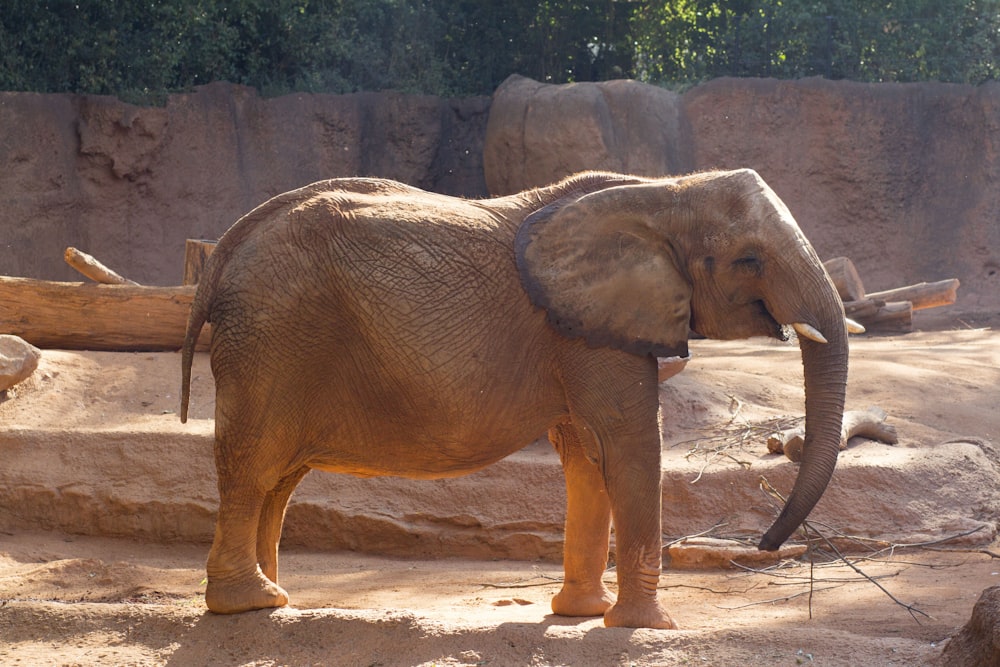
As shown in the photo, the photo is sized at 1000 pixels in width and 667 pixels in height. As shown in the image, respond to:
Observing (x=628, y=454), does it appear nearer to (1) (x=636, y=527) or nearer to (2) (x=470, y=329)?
(1) (x=636, y=527)

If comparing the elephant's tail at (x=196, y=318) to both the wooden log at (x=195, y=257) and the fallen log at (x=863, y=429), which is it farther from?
the wooden log at (x=195, y=257)

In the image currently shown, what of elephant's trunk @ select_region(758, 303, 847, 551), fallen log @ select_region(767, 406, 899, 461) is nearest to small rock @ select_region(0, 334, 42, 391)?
fallen log @ select_region(767, 406, 899, 461)

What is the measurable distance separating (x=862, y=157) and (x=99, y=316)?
11.7 meters

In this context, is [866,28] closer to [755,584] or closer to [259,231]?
[755,584]

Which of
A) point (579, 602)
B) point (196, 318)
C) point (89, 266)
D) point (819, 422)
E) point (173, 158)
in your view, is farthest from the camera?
point (173, 158)

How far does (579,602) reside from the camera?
578cm

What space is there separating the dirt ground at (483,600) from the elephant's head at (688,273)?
3.20 ft

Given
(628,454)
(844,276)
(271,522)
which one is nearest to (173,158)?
(844,276)

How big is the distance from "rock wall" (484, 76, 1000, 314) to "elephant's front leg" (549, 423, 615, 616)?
36.9 ft

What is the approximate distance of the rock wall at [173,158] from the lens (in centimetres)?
1502

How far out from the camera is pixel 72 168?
51.2 ft

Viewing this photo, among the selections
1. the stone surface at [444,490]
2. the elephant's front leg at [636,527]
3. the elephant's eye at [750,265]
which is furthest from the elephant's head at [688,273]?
the stone surface at [444,490]

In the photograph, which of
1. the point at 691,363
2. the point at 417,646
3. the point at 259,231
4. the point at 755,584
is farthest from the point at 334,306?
the point at 691,363

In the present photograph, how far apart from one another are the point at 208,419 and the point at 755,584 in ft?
13.8
